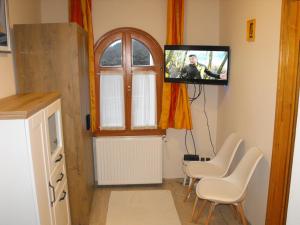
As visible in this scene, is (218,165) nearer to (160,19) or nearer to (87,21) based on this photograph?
(160,19)

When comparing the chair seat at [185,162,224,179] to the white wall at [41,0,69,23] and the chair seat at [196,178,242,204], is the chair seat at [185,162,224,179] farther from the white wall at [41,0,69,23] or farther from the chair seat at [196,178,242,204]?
the white wall at [41,0,69,23]

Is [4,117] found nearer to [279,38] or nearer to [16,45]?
[16,45]

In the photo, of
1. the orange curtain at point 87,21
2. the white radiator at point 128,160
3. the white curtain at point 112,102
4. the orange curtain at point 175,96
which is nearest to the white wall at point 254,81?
the orange curtain at point 175,96

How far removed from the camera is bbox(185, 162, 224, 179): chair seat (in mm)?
2865

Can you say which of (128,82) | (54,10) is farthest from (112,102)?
(54,10)

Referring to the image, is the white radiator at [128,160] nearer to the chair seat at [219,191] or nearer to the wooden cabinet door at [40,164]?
the chair seat at [219,191]

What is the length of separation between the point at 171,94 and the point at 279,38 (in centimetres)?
153

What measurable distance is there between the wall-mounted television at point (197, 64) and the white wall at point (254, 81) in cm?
12

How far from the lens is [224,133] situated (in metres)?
3.39

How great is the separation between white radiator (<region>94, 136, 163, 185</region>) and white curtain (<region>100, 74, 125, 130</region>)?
21cm

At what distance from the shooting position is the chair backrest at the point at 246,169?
2326 millimetres

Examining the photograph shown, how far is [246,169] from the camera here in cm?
245

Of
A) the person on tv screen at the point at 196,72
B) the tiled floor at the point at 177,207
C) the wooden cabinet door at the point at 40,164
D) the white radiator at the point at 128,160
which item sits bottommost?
the tiled floor at the point at 177,207

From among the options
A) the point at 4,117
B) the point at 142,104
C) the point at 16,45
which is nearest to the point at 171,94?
the point at 142,104
